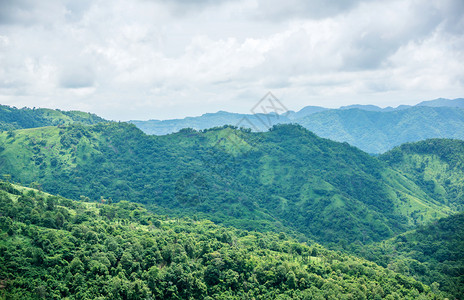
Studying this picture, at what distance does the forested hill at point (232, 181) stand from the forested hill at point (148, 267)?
55.3 meters

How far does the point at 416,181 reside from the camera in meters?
190

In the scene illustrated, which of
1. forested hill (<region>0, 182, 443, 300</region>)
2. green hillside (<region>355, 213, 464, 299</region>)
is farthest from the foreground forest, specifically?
green hillside (<region>355, 213, 464, 299</region>)

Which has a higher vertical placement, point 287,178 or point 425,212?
point 287,178

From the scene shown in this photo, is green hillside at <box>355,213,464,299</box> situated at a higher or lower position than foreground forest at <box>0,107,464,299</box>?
lower

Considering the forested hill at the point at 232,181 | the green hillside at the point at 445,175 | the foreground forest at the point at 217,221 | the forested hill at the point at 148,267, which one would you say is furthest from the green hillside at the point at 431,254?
the green hillside at the point at 445,175

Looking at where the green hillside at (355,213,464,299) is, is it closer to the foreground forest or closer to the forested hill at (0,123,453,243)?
the foreground forest

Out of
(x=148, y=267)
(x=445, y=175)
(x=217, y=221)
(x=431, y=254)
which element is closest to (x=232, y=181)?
(x=217, y=221)

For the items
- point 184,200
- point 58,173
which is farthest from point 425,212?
point 58,173

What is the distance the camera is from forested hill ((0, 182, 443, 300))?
148ft

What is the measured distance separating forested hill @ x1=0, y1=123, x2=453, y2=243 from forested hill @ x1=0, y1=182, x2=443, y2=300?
55349 mm

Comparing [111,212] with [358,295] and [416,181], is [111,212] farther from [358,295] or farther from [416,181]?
[416,181]

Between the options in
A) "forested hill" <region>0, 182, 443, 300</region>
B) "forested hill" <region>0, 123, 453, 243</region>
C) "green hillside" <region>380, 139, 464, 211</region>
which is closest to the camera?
"forested hill" <region>0, 182, 443, 300</region>

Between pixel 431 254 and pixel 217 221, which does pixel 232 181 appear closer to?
pixel 217 221

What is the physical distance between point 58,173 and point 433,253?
15433 cm
